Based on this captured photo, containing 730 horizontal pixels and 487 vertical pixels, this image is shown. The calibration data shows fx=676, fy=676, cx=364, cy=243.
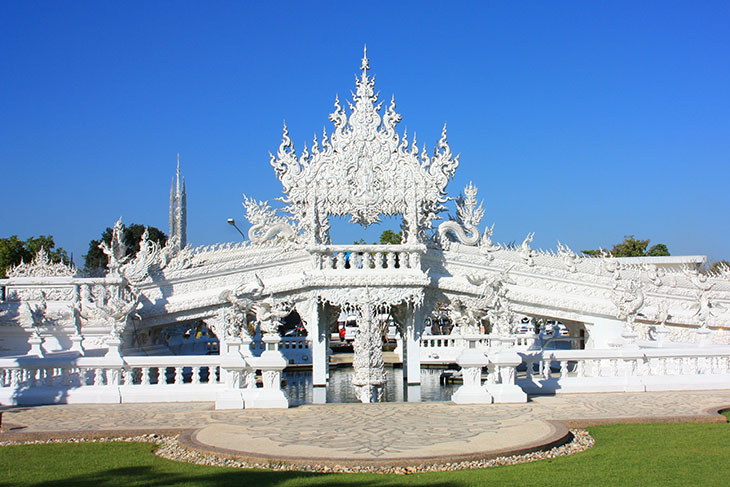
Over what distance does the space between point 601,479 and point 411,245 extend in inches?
Answer: 438

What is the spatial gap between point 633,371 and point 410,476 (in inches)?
334

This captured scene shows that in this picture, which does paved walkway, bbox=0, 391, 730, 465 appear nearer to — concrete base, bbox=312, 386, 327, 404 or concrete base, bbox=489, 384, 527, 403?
concrete base, bbox=489, 384, 527, 403

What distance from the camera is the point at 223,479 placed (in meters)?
6.86

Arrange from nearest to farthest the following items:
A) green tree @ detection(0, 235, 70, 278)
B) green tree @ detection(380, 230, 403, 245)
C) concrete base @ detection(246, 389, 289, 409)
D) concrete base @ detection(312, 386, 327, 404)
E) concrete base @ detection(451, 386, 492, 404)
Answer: concrete base @ detection(246, 389, 289, 409)
concrete base @ detection(451, 386, 492, 404)
concrete base @ detection(312, 386, 327, 404)
green tree @ detection(0, 235, 70, 278)
green tree @ detection(380, 230, 403, 245)

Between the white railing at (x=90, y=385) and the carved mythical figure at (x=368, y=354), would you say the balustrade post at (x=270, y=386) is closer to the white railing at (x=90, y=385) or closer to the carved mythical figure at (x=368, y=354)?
the white railing at (x=90, y=385)

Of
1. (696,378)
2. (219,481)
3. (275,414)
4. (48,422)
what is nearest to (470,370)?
(275,414)

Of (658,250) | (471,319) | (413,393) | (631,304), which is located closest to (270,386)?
(471,319)

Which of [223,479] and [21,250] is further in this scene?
[21,250]

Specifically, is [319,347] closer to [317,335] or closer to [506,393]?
[317,335]

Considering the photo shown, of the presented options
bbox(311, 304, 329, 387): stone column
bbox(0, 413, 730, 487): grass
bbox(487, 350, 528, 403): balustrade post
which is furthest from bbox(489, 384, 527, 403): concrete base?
bbox(311, 304, 329, 387): stone column

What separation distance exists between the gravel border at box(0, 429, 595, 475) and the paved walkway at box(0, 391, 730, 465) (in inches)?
3.1

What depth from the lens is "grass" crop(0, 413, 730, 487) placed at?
22.0 feet

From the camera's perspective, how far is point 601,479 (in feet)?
22.1

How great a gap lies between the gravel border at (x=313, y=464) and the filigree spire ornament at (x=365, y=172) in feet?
33.8
